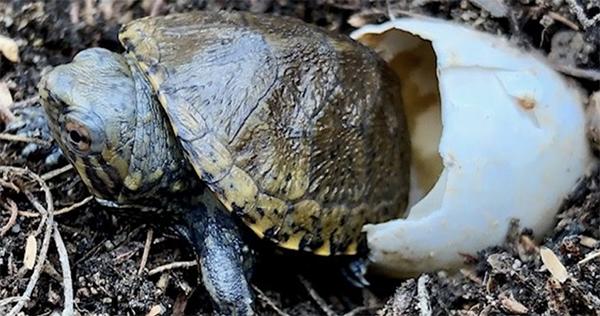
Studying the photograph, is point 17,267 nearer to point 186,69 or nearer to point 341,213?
point 186,69

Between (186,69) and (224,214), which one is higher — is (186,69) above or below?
above

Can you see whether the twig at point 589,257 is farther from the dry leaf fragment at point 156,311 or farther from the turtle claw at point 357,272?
the dry leaf fragment at point 156,311

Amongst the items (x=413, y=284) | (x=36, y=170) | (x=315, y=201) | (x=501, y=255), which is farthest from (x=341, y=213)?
(x=36, y=170)

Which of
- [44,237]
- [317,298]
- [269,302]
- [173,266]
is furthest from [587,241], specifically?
[44,237]

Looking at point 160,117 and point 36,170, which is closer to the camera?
point 160,117

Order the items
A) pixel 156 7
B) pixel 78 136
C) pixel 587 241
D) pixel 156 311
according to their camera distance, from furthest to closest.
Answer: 1. pixel 156 7
2. pixel 587 241
3. pixel 156 311
4. pixel 78 136

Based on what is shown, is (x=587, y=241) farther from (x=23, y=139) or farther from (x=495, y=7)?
(x=23, y=139)
